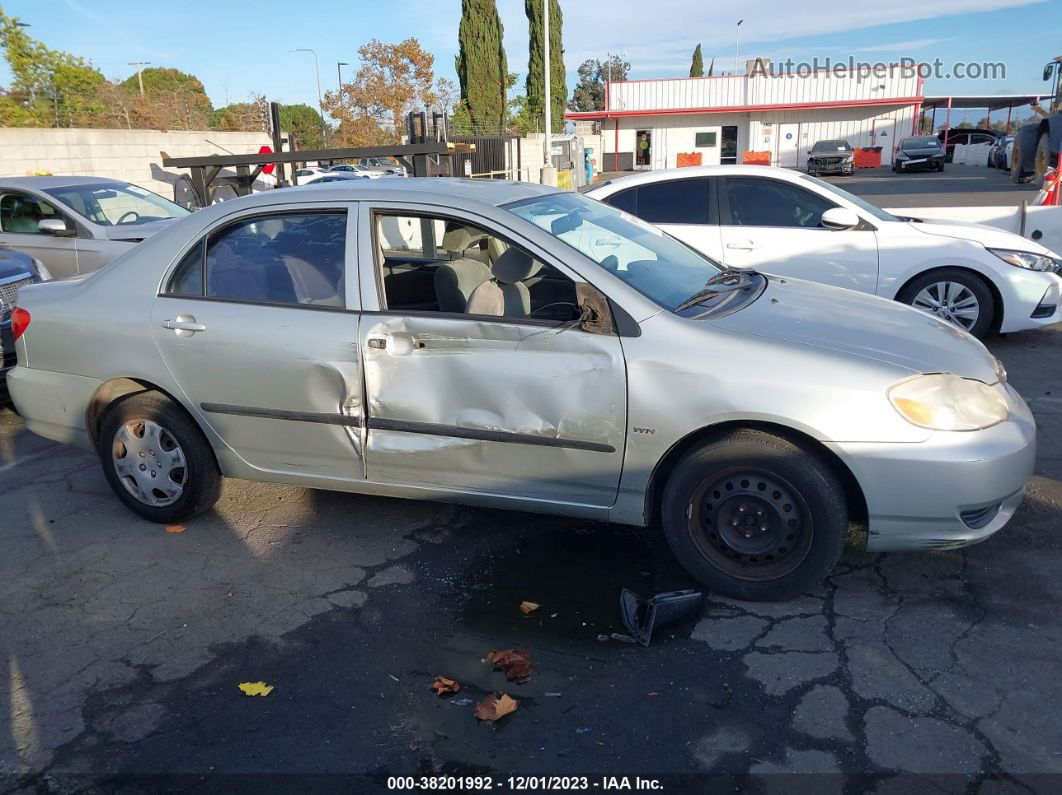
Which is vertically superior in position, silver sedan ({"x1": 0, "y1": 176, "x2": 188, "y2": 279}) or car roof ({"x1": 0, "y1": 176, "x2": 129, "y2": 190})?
car roof ({"x1": 0, "y1": 176, "x2": 129, "y2": 190})

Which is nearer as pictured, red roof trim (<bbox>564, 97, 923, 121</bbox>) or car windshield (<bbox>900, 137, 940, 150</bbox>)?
car windshield (<bbox>900, 137, 940, 150</bbox>)

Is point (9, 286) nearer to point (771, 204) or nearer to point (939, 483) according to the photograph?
point (771, 204)

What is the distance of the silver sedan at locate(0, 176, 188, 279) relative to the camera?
29.0 ft

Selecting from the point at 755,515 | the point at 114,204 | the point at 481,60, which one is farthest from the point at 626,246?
the point at 481,60

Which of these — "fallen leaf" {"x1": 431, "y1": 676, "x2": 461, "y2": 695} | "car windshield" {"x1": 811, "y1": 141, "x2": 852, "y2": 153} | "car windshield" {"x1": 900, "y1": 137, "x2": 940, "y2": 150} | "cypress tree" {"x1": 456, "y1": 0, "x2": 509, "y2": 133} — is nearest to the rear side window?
"fallen leaf" {"x1": 431, "y1": 676, "x2": 461, "y2": 695}

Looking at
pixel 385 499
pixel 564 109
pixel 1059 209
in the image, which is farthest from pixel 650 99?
pixel 385 499

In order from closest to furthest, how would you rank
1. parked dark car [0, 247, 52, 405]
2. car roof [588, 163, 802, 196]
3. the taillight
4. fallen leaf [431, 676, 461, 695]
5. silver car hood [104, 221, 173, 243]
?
fallen leaf [431, 676, 461, 695], the taillight, parked dark car [0, 247, 52, 405], car roof [588, 163, 802, 196], silver car hood [104, 221, 173, 243]

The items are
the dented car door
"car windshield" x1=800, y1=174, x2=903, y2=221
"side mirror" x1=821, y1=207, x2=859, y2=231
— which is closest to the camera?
the dented car door

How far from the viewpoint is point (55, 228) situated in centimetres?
→ 880

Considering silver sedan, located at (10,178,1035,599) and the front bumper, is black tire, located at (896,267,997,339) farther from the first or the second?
the front bumper

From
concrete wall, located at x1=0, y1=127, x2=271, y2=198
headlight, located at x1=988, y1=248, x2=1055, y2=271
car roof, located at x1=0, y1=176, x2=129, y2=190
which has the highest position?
concrete wall, located at x1=0, y1=127, x2=271, y2=198

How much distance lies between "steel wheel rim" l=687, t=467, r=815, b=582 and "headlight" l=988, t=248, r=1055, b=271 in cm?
494

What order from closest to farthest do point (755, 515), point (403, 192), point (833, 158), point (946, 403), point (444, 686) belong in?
point (444, 686) → point (946, 403) → point (755, 515) → point (403, 192) → point (833, 158)

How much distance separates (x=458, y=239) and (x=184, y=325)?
56.9 inches
